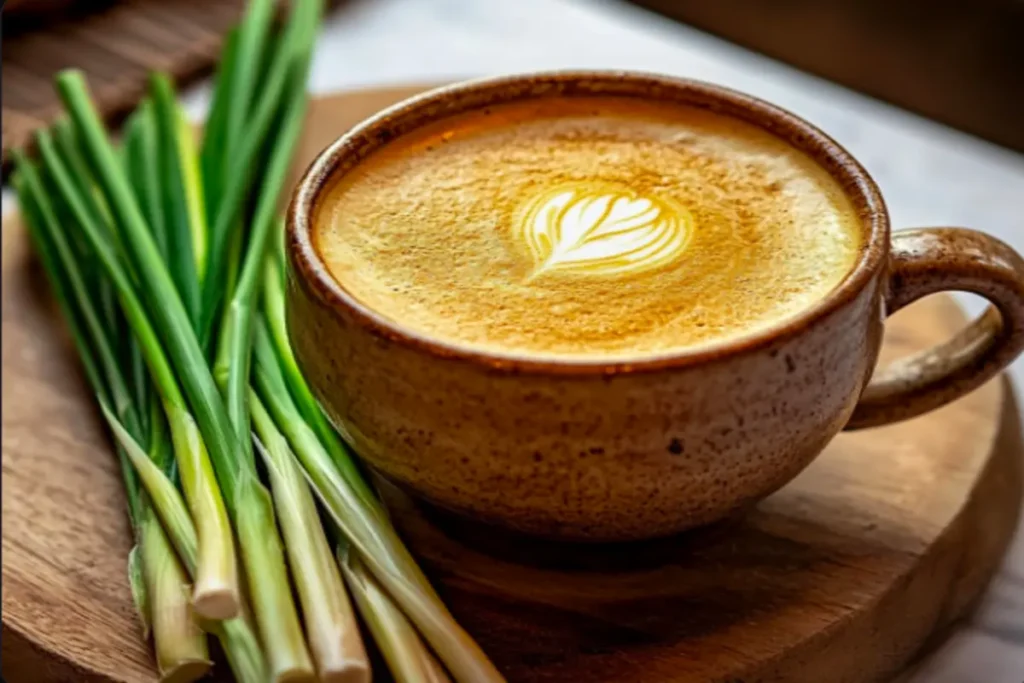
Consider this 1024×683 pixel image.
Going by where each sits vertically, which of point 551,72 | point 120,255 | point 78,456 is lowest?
point 78,456

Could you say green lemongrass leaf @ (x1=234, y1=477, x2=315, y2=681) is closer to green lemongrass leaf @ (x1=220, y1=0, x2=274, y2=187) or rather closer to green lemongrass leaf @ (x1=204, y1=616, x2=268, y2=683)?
green lemongrass leaf @ (x1=204, y1=616, x2=268, y2=683)

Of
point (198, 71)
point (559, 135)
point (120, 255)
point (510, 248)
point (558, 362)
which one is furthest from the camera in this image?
point (198, 71)

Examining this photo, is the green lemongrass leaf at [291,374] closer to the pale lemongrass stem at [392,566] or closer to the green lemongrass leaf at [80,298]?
the pale lemongrass stem at [392,566]

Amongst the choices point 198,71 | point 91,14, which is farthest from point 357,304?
point 91,14

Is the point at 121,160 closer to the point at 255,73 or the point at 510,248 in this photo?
the point at 255,73

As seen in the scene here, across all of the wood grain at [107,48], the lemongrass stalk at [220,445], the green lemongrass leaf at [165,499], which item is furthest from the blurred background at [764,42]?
the green lemongrass leaf at [165,499]

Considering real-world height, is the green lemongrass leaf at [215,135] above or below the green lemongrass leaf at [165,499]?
above
